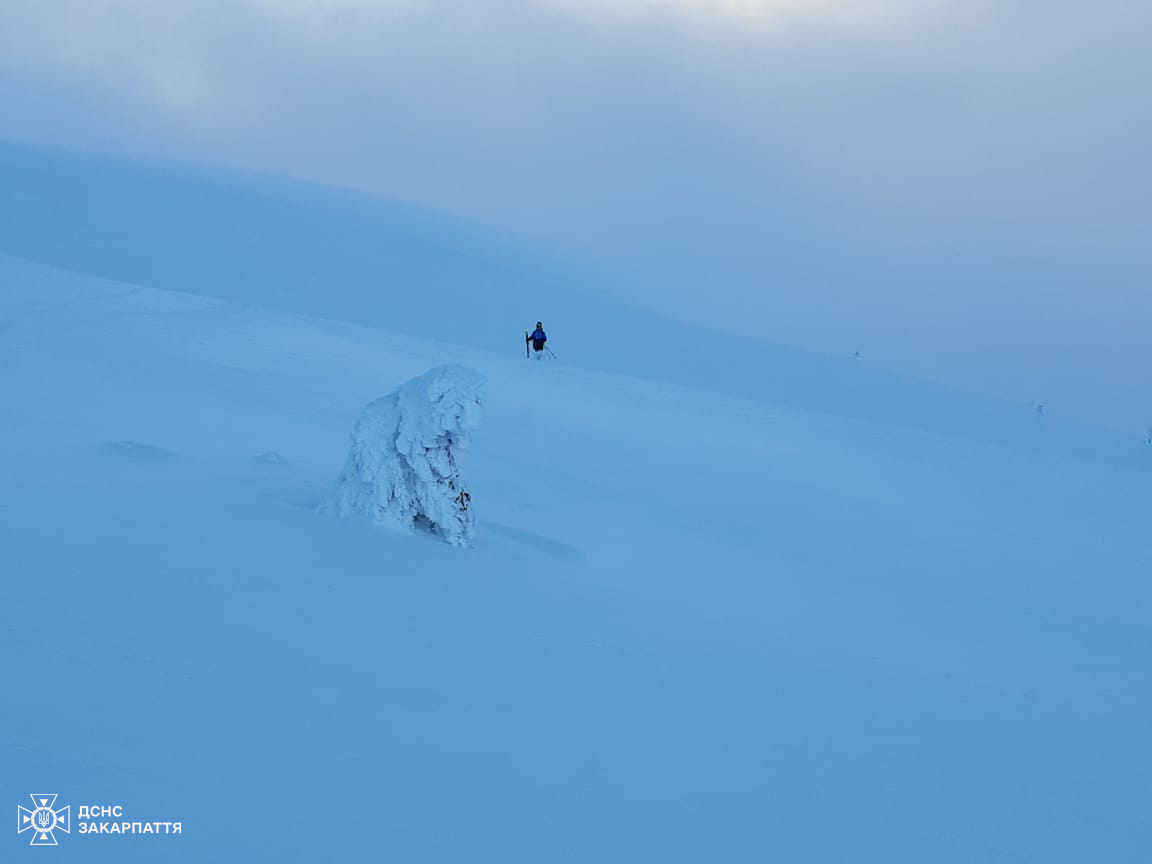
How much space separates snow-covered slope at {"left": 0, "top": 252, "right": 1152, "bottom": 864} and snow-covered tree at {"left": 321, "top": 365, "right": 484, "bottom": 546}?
161 millimetres

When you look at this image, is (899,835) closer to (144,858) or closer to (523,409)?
(144,858)

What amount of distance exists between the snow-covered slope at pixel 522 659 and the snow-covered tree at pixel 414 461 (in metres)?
0.16

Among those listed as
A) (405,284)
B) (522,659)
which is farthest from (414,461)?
(405,284)

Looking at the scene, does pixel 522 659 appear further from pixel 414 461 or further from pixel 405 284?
pixel 405 284

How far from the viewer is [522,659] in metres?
3.58

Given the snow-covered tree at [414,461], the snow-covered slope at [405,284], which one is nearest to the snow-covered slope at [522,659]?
the snow-covered tree at [414,461]

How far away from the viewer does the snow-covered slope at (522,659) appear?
2.55 meters

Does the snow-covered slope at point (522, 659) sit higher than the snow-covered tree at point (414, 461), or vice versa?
the snow-covered tree at point (414, 461)

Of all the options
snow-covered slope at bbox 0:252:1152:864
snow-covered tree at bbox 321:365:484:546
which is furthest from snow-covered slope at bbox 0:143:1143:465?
snow-covered tree at bbox 321:365:484:546

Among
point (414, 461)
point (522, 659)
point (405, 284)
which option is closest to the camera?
point (522, 659)

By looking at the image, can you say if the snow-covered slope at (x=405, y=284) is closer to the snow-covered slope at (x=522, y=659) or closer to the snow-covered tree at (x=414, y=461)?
the snow-covered slope at (x=522, y=659)

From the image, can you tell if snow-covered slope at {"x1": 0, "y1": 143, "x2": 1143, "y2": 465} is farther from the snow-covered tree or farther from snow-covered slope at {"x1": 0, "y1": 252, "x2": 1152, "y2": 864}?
the snow-covered tree

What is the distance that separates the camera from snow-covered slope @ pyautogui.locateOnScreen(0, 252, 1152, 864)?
8.37 feet

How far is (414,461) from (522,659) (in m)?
1.47
